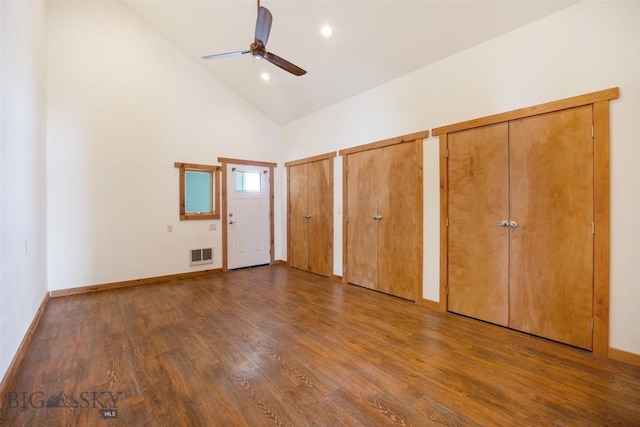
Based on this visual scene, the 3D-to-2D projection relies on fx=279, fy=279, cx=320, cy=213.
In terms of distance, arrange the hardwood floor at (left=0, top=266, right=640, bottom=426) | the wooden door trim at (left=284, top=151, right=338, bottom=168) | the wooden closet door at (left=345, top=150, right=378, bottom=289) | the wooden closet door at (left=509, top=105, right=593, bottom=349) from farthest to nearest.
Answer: the wooden door trim at (left=284, top=151, right=338, bottom=168) → the wooden closet door at (left=345, top=150, right=378, bottom=289) → the wooden closet door at (left=509, top=105, right=593, bottom=349) → the hardwood floor at (left=0, top=266, right=640, bottom=426)

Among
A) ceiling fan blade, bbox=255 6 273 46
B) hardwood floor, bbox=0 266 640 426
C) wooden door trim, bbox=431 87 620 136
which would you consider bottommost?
hardwood floor, bbox=0 266 640 426

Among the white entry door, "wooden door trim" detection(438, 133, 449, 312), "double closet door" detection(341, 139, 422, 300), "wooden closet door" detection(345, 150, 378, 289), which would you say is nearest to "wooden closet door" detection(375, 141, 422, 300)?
"double closet door" detection(341, 139, 422, 300)

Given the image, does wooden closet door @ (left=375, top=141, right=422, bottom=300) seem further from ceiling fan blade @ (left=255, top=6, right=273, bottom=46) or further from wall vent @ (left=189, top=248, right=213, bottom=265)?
wall vent @ (left=189, top=248, right=213, bottom=265)

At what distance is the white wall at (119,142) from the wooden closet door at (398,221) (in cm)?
309

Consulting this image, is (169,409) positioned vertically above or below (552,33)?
below

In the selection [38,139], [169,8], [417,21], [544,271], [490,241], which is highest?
[169,8]

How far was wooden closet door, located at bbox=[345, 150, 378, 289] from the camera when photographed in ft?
13.5

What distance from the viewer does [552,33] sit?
99.3 inches

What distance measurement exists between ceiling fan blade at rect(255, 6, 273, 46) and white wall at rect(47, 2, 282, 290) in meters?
2.82

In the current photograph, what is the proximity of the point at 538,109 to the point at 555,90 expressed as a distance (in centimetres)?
19

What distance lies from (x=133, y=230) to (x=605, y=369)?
567 cm

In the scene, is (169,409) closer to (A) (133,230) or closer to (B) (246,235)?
(A) (133,230)

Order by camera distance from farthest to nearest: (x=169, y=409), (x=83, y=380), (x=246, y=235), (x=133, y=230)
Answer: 1. (x=246, y=235)
2. (x=133, y=230)
3. (x=83, y=380)
4. (x=169, y=409)

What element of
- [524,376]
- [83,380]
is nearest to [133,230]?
[83,380]
